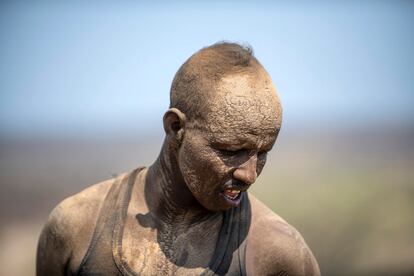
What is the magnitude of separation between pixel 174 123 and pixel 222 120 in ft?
1.30

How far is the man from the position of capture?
4.02 m

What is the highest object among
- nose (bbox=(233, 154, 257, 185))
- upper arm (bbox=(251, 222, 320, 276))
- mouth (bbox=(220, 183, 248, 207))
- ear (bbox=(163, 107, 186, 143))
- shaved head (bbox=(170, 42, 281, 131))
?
shaved head (bbox=(170, 42, 281, 131))

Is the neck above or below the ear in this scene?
below

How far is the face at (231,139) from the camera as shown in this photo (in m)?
3.98

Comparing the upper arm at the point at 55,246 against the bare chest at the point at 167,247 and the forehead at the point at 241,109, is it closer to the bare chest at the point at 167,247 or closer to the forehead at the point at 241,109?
the bare chest at the point at 167,247

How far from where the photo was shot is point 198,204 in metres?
4.54

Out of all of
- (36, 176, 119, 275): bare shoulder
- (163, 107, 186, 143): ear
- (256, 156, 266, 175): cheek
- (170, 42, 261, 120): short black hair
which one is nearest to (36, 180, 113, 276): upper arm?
(36, 176, 119, 275): bare shoulder

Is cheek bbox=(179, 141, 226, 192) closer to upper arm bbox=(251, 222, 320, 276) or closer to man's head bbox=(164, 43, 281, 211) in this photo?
man's head bbox=(164, 43, 281, 211)

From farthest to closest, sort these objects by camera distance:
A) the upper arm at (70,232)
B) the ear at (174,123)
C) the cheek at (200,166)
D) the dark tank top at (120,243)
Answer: the upper arm at (70,232) → the dark tank top at (120,243) → the ear at (174,123) → the cheek at (200,166)

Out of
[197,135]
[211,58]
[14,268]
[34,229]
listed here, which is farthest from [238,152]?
[34,229]

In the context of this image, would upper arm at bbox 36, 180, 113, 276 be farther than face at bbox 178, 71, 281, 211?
Yes

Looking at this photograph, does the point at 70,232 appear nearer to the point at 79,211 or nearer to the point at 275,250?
the point at 79,211

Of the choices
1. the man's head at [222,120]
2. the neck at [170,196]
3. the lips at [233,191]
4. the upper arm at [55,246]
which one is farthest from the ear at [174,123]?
the upper arm at [55,246]

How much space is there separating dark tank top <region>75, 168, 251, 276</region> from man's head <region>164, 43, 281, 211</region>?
1.06 ft
